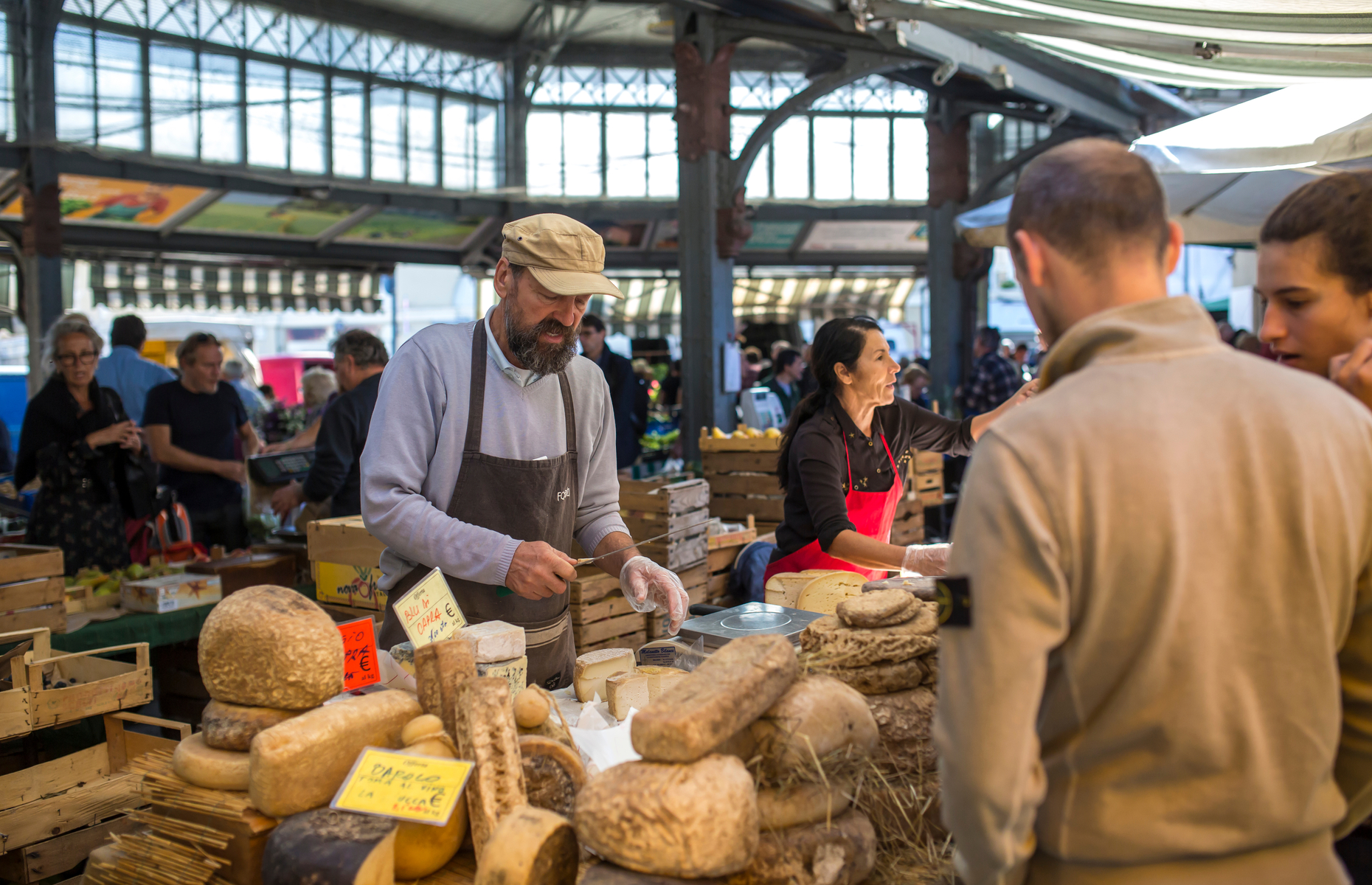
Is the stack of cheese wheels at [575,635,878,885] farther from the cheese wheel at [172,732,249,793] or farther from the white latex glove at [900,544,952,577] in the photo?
the white latex glove at [900,544,952,577]

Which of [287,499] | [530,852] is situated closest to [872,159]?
[287,499]

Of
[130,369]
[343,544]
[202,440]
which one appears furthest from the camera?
[130,369]

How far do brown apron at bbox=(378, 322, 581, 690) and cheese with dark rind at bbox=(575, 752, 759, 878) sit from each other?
3.93 feet

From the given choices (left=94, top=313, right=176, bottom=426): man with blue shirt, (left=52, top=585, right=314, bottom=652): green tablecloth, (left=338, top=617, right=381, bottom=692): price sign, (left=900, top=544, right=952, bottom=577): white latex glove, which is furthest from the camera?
(left=94, top=313, right=176, bottom=426): man with blue shirt

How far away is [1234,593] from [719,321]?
22.2 ft

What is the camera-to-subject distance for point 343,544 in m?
3.67

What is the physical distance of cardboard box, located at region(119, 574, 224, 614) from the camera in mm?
4273

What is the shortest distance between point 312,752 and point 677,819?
0.61 meters

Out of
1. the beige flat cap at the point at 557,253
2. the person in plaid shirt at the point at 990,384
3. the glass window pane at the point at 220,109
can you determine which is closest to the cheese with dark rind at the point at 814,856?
the beige flat cap at the point at 557,253

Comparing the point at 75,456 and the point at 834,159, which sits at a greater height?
the point at 834,159

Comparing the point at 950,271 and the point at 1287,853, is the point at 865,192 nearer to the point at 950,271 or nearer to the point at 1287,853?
the point at 950,271

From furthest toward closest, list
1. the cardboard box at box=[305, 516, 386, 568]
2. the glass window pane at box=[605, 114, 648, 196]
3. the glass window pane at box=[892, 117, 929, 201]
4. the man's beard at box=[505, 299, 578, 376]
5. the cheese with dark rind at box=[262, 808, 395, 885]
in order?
the glass window pane at box=[892, 117, 929, 201]
the glass window pane at box=[605, 114, 648, 196]
the cardboard box at box=[305, 516, 386, 568]
the man's beard at box=[505, 299, 578, 376]
the cheese with dark rind at box=[262, 808, 395, 885]

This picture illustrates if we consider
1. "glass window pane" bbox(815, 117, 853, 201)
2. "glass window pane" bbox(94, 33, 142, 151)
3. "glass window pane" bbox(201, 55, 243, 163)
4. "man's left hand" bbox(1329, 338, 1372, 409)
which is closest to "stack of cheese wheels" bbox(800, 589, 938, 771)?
"man's left hand" bbox(1329, 338, 1372, 409)

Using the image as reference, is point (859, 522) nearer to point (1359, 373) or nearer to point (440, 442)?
point (440, 442)
